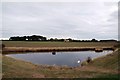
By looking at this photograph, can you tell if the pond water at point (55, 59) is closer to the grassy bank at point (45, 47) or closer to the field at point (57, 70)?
the field at point (57, 70)

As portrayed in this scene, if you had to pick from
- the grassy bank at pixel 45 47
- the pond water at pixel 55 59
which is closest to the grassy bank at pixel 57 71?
the pond water at pixel 55 59

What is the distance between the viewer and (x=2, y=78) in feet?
71.9

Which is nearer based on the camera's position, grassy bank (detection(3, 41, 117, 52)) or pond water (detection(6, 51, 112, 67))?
pond water (detection(6, 51, 112, 67))

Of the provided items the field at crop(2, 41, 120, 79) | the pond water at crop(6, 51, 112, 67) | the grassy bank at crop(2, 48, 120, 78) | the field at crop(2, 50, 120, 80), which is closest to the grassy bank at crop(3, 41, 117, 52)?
the pond water at crop(6, 51, 112, 67)

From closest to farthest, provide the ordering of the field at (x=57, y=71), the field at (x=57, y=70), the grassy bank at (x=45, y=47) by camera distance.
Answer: the field at (x=57, y=71), the field at (x=57, y=70), the grassy bank at (x=45, y=47)

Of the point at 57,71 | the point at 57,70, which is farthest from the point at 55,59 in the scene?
the point at 57,71

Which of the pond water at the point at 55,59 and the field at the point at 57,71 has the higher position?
the field at the point at 57,71

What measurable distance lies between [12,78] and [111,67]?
16.6 metres

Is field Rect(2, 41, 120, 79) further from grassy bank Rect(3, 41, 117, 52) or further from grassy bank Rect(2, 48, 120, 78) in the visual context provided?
grassy bank Rect(3, 41, 117, 52)

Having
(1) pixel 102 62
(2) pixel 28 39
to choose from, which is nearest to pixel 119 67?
(1) pixel 102 62

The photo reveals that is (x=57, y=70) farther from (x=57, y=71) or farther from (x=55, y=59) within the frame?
(x=55, y=59)

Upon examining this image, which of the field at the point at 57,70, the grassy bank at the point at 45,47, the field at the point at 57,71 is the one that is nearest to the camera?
the field at the point at 57,71

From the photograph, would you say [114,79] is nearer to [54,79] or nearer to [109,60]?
[54,79]

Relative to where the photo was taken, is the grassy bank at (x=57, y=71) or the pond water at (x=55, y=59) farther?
the pond water at (x=55, y=59)
